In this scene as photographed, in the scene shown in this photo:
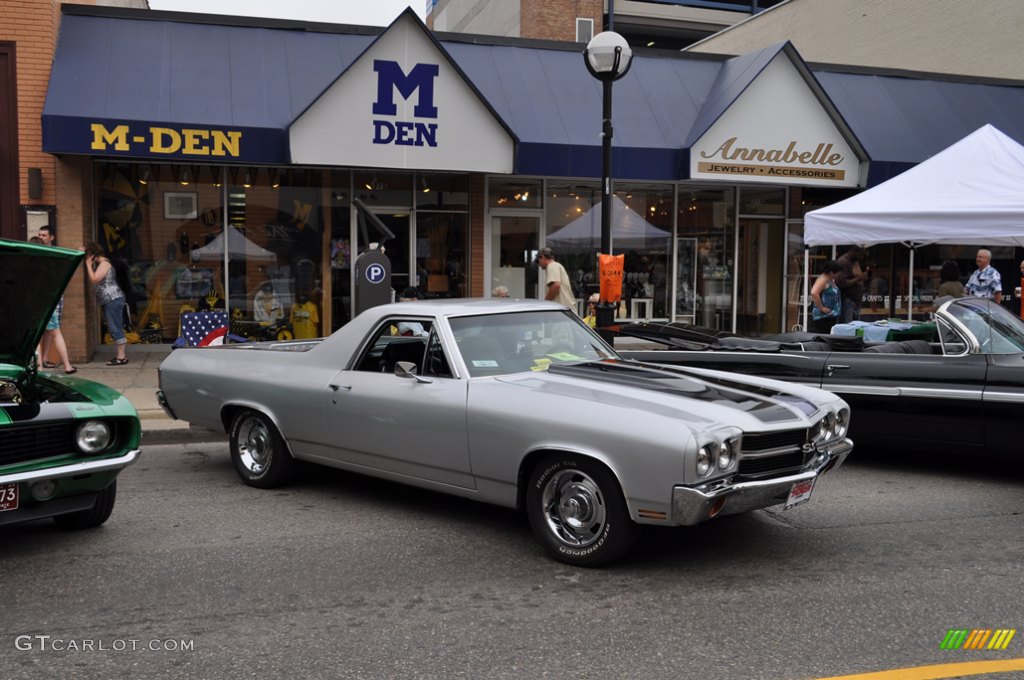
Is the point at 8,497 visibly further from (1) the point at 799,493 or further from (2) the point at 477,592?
(1) the point at 799,493

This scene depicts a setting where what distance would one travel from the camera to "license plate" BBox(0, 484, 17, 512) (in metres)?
4.80

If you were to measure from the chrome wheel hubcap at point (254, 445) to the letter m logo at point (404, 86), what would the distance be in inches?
274

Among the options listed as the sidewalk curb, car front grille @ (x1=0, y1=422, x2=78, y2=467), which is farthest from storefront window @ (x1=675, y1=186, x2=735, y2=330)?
car front grille @ (x1=0, y1=422, x2=78, y2=467)

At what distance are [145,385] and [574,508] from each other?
789cm

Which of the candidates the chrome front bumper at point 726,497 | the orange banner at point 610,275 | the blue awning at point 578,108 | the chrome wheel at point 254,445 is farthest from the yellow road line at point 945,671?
the blue awning at point 578,108

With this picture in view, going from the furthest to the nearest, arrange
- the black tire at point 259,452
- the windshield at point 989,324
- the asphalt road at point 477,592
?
the windshield at point 989,324, the black tire at point 259,452, the asphalt road at point 477,592

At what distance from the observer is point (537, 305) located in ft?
21.3

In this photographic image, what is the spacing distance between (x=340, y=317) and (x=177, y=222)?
9.19 feet

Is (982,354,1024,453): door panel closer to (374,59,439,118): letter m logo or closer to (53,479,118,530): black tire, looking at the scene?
(53,479,118,530): black tire

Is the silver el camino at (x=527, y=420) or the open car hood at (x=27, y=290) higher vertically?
the open car hood at (x=27, y=290)

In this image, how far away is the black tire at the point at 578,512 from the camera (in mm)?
4844

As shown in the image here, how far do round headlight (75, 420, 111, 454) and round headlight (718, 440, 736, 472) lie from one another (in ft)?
11.2

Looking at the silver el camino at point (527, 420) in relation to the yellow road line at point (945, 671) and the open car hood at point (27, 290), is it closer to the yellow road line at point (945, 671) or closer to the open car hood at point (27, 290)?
the yellow road line at point (945, 671)

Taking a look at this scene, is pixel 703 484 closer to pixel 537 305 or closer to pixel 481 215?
pixel 537 305
